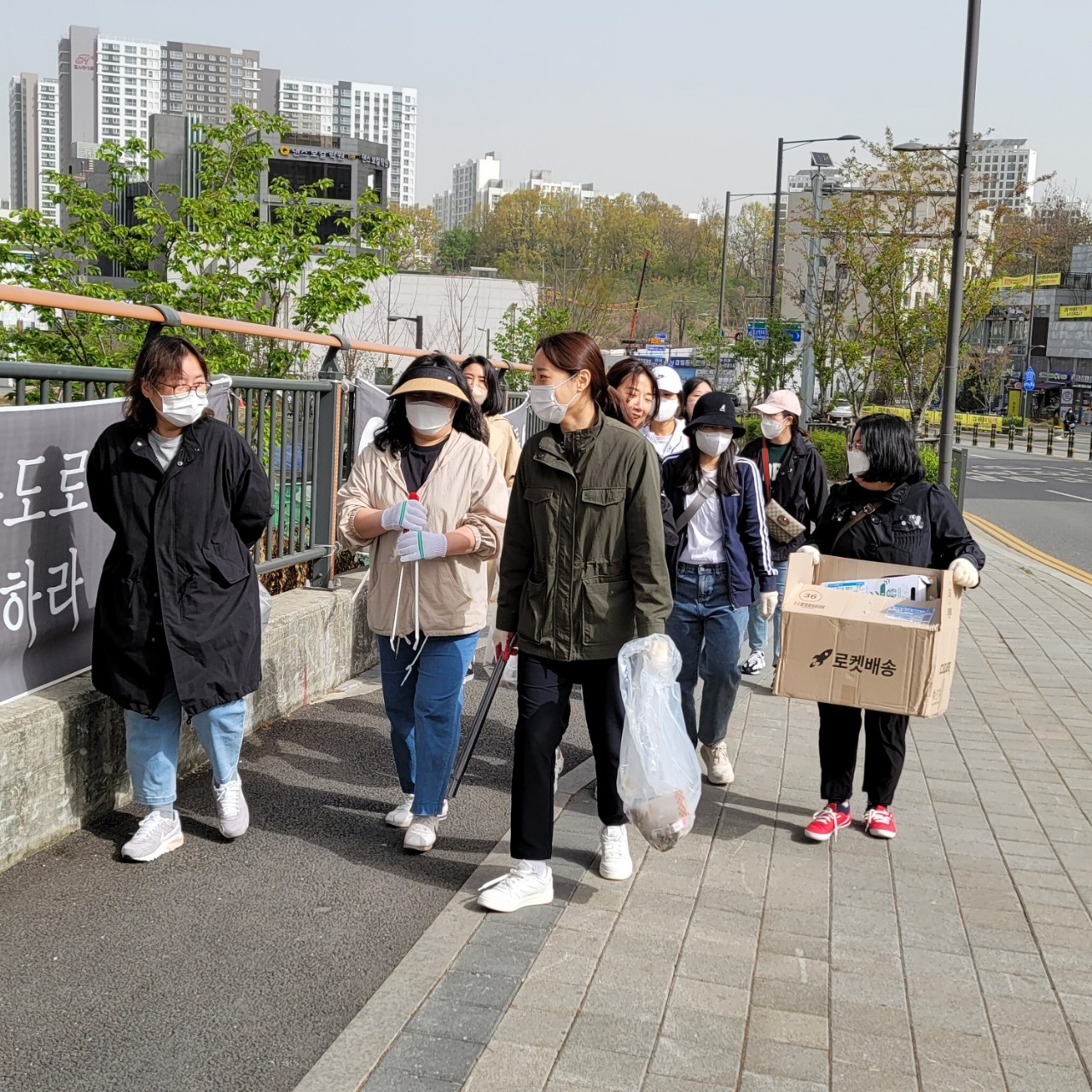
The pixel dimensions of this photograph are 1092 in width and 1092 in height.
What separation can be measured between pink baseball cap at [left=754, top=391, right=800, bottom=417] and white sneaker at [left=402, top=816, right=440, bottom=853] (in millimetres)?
3640

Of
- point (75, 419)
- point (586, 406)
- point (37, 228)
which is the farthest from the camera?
point (37, 228)

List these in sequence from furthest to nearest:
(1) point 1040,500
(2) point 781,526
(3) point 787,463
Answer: (1) point 1040,500
(3) point 787,463
(2) point 781,526

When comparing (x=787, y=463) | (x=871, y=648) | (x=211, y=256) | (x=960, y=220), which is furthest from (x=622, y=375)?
(x=960, y=220)

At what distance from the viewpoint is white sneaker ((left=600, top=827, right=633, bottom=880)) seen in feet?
14.3

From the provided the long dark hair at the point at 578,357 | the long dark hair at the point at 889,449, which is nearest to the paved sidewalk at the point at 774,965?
the long dark hair at the point at 889,449

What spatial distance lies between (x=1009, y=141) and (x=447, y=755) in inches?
7597

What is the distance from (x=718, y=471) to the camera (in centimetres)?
546

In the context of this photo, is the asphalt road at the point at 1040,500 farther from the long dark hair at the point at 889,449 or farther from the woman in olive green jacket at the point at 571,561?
the woman in olive green jacket at the point at 571,561

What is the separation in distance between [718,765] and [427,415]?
7.28 ft

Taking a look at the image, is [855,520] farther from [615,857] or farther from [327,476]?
[327,476]

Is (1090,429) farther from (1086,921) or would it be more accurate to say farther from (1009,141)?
(1009,141)

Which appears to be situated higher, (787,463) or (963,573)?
(787,463)

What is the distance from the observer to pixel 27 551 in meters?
4.28

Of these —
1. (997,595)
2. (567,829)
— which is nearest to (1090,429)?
(997,595)
